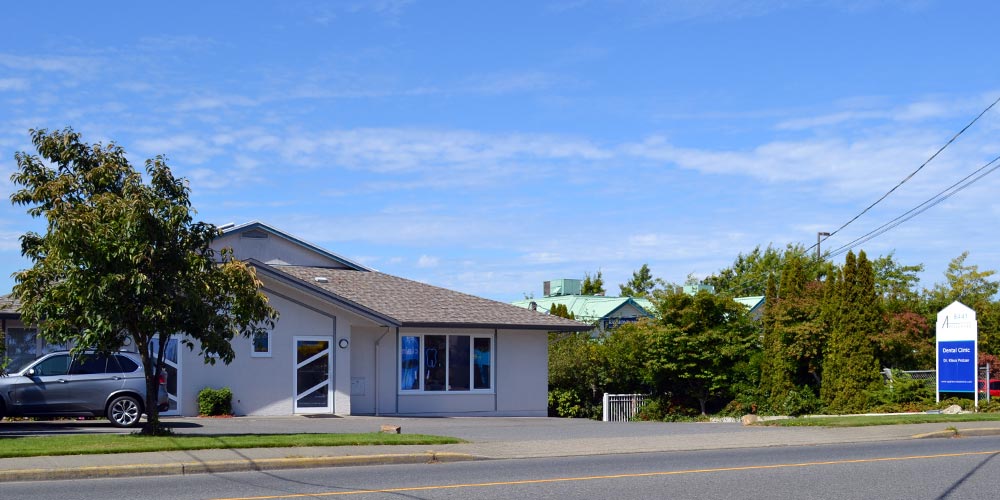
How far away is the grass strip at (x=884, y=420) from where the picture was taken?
23453 mm

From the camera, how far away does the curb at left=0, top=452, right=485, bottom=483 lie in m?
13.5

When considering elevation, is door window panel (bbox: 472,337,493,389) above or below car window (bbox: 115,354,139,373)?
below

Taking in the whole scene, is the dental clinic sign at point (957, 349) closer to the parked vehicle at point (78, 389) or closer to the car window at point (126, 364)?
the parked vehicle at point (78, 389)

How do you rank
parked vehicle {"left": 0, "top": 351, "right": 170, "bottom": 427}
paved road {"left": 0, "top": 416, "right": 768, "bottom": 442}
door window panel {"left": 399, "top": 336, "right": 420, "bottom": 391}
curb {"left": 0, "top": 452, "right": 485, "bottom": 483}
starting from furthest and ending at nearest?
door window panel {"left": 399, "top": 336, "right": 420, "bottom": 391}
paved road {"left": 0, "top": 416, "right": 768, "bottom": 442}
parked vehicle {"left": 0, "top": 351, "right": 170, "bottom": 427}
curb {"left": 0, "top": 452, "right": 485, "bottom": 483}

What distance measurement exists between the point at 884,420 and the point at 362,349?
1394 cm

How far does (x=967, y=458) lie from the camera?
16.2 meters

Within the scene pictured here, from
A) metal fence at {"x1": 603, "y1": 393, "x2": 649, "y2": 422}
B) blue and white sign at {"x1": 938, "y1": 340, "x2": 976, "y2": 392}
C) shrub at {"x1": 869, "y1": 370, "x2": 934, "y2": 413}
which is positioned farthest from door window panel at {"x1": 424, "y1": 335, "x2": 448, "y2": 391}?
blue and white sign at {"x1": 938, "y1": 340, "x2": 976, "y2": 392}

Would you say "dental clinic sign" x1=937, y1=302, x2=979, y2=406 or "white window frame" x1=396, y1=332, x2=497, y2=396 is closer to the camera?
"dental clinic sign" x1=937, y1=302, x2=979, y2=406

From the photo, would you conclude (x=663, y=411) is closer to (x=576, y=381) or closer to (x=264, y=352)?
(x=576, y=381)

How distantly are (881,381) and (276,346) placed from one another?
16.9m

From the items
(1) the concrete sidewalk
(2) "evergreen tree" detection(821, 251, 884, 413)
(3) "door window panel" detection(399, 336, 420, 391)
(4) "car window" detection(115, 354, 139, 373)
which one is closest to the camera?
(1) the concrete sidewalk

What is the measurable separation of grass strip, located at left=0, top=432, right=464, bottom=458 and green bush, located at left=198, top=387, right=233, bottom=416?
741 centimetres

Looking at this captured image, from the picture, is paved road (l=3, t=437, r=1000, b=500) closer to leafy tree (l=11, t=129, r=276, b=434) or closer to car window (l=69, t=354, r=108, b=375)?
leafy tree (l=11, t=129, r=276, b=434)

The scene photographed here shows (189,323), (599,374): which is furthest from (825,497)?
(599,374)
